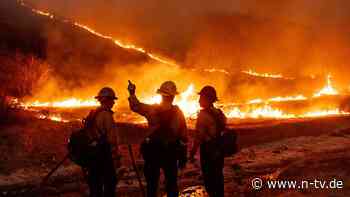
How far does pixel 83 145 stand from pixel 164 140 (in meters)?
1.23

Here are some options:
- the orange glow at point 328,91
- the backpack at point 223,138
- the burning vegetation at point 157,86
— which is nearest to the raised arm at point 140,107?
the backpack at point 223,138

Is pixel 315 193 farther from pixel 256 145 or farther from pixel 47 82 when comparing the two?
pixel 47 82

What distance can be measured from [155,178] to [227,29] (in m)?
52.1

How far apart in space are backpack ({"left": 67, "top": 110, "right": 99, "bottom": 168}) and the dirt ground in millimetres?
3234

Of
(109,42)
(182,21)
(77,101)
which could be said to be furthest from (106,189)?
(182,21)

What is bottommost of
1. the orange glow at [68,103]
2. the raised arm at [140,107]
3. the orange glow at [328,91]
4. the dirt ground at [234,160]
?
the dirt ground at [234,160]

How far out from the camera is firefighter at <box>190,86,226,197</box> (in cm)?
724

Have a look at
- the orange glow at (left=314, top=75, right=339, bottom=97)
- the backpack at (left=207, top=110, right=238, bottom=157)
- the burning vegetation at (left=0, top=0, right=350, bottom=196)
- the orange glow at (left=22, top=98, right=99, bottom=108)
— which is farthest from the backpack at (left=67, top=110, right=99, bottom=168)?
the orange glow at (left=314, top=75, right=339, bottom=97)

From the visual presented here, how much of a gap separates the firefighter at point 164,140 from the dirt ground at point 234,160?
8.88 feet

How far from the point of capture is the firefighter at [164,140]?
7129mm

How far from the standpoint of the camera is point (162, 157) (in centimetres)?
719

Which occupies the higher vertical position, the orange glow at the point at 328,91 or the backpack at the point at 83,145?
the orange glow at the point at 328,91

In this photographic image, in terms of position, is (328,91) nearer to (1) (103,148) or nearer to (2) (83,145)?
(1) (103,148)

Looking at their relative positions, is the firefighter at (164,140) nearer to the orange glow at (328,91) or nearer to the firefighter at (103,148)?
the firefighter at (103,148)
